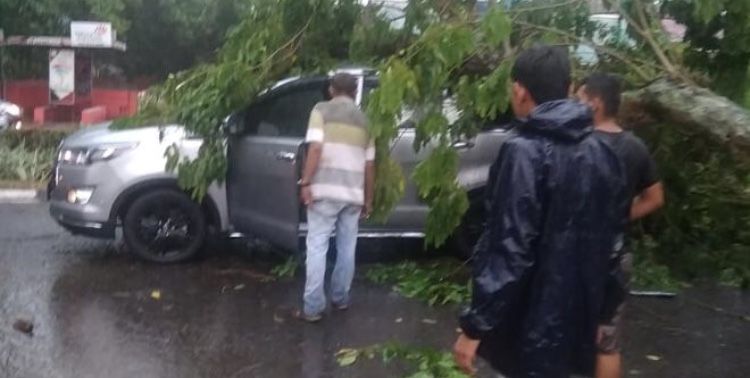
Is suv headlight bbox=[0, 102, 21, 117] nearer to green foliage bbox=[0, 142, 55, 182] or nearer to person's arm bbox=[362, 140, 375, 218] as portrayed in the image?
green foliage bbox=[0, 142, 55, 182]

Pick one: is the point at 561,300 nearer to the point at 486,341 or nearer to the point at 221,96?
the point at 486,341

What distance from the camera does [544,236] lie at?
4152 millimetres

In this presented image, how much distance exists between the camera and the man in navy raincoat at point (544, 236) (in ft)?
13.4

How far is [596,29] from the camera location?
28.7ft

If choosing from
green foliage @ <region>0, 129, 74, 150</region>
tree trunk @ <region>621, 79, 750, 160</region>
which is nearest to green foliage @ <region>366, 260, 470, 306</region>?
tree trunk @ <region>621, 79, 750, 160</region>

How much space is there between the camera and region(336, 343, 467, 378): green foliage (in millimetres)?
6840

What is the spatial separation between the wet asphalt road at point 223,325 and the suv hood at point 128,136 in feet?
3.33

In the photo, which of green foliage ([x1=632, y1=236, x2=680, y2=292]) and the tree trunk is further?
Answer: green foliage ([x1=632, y1=236, x2=680, y2=292])

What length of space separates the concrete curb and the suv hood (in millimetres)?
4603

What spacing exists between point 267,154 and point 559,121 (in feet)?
18.6

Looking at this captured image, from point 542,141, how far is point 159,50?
91.7 feet

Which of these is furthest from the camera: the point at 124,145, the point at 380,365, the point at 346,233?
the point at 124,145

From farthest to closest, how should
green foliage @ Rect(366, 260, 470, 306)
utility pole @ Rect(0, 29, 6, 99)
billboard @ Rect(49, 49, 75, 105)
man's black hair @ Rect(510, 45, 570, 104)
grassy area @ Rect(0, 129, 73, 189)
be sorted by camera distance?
1. utility pole @ Rect(0, 29, 6, 99)
2. billboard @ Rect(49, 49, 75, 105)
3. grassy area @ Rect(0, 129, 73, 189)
4. green foliage @ Rect(366, 260, 470, 306)
5. man's black hair @ Rect(510, 45, 570, 104)

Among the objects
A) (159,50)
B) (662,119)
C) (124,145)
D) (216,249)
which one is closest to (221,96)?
(124,145)
